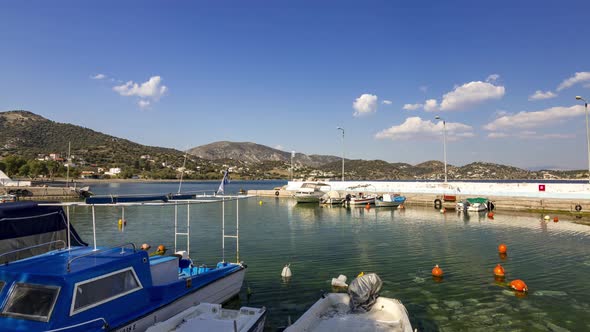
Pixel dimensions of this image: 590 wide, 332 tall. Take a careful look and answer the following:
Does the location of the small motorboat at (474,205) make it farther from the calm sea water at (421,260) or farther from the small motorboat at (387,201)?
the small motorboat at (387,201)

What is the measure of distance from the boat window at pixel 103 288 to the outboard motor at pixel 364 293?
7.17 meters

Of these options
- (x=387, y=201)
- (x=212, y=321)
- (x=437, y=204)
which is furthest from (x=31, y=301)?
(x=437, y=204)

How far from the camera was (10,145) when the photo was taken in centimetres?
19275

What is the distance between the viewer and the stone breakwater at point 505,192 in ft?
158

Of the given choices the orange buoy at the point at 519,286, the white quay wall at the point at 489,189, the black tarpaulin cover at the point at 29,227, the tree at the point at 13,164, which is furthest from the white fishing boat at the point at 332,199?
the tree at the point at 13,164

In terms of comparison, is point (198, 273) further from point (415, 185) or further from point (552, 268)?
point (415, 185)

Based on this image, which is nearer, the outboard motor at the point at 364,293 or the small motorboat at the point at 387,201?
the outboard motor at the point at 364,293

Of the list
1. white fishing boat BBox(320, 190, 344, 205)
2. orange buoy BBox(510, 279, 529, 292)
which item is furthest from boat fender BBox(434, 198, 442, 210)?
orange buoy BBox(510, 279, 529, 292)

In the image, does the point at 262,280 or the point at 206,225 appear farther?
the point at 206,225

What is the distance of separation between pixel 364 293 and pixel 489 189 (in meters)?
54.0

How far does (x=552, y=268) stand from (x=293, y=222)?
27.2 m

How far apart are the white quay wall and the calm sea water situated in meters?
8.14

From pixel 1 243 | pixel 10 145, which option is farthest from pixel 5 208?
pixel 10 145

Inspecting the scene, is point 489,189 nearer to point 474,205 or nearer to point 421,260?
point 474,205
